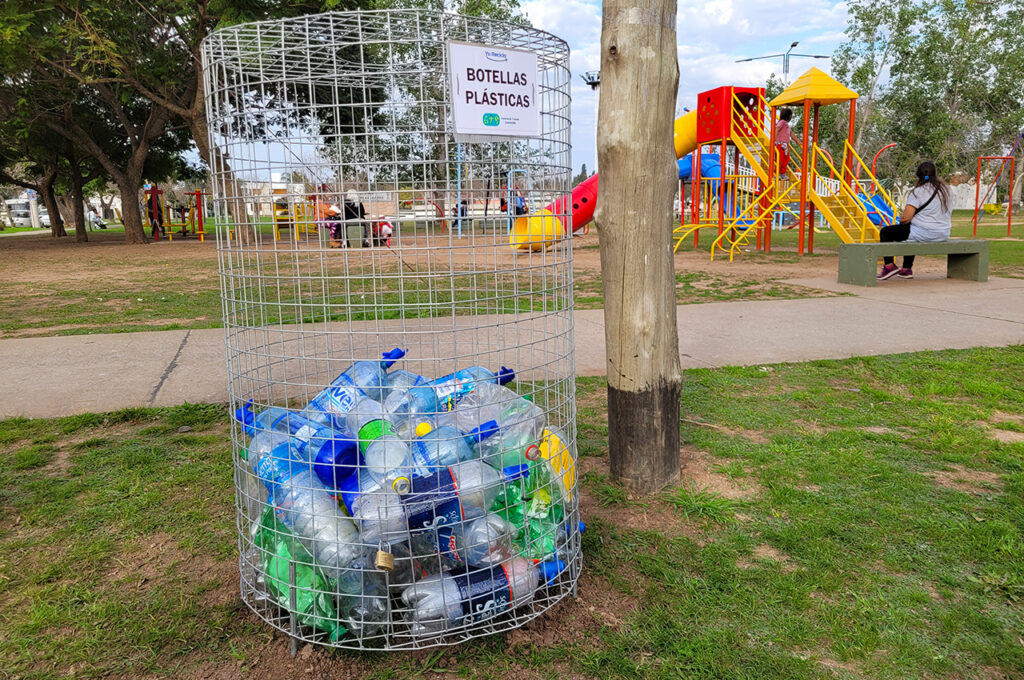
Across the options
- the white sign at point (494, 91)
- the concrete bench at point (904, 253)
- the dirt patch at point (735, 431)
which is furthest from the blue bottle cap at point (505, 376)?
the concrete bench at point (904, 253)

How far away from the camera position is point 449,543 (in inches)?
77.7

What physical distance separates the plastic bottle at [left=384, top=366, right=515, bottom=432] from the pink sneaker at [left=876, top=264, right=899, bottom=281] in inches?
332

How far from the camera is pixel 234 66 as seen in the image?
2.07 m

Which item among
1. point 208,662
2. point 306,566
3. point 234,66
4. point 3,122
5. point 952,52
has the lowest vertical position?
point 208,662

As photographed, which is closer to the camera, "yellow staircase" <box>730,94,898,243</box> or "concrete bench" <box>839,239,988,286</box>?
"concrete bench" <box>839,239,988,286</box>

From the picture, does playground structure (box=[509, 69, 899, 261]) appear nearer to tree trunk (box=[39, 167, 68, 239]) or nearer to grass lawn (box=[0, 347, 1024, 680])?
grass lawn (box=[0, 347, 1024, 680])

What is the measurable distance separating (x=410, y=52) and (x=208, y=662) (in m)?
1.95

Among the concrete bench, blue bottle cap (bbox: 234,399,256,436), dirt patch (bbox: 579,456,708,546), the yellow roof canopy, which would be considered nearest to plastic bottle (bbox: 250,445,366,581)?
blue bottle cap (bbox: 234,399,256,436)

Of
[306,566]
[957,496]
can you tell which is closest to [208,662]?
[306,566]

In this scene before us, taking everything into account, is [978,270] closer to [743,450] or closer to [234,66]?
[743,450]

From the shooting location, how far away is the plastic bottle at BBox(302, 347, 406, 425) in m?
2.16

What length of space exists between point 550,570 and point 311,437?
0.84 metres

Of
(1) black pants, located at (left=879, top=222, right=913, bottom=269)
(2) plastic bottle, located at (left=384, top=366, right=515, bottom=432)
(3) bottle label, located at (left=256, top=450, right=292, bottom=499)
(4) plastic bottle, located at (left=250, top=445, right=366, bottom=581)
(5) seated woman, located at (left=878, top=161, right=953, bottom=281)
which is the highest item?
(5) seated woman, located at (left=878, top=161, right=953, bottom=281)

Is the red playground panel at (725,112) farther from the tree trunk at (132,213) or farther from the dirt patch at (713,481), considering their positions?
the tree trunk at (132,213)
